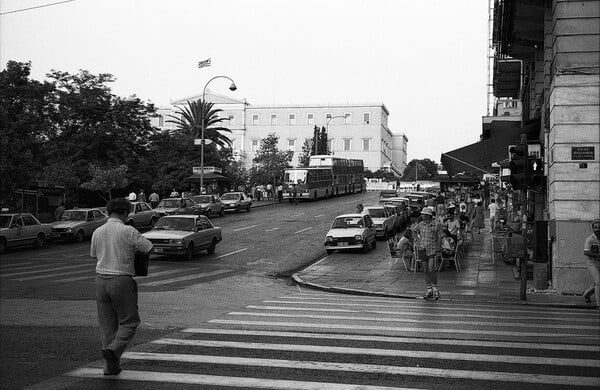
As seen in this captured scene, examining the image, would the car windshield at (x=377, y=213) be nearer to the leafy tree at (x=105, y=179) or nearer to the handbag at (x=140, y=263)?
the leafy tree at (x=105, y=179)

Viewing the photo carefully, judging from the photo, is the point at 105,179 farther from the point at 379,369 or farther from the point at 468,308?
the point at 379,369

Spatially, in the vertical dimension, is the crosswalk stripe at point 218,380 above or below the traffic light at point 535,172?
below

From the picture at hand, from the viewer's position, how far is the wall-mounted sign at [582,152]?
18547mm

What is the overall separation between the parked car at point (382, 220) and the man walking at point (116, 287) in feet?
82.3

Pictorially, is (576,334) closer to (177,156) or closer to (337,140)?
(177,156)

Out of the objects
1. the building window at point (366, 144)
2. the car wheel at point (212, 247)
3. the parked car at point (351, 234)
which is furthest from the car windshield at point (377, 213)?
the building window at point (366, 144)

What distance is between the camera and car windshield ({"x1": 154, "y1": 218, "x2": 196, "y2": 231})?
26953mm

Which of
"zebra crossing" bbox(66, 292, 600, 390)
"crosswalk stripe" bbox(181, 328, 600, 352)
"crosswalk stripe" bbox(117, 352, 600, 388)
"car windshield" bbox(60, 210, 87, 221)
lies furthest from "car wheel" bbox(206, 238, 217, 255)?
"crosswalk stripe" bbox(117, 352, 600, 388)

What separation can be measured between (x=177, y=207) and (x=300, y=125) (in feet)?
299

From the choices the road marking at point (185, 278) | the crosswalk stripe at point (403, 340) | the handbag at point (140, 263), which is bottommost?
the road marking at point (185, 278)

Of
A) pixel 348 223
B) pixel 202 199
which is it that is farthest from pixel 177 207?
pixel 348 223

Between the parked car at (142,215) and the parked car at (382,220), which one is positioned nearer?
the parked car at (382,220)

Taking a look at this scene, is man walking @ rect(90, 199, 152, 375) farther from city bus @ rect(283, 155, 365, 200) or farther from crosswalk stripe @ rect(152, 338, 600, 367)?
city bus @ rect(283, 155, 365, 200)

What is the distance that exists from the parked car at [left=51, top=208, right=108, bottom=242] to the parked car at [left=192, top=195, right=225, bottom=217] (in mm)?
10383
